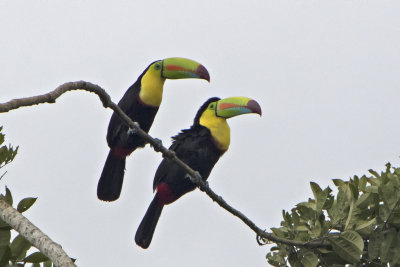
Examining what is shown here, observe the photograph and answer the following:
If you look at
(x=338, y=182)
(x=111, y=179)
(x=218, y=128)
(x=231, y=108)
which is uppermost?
(x=231, y=108)

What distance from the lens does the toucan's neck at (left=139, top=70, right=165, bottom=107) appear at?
7.68 m

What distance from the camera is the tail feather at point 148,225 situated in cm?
779

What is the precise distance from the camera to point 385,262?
5117mm

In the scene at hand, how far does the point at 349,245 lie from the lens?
Result: 5086 millimetres

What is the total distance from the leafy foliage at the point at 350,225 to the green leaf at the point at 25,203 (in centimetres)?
221

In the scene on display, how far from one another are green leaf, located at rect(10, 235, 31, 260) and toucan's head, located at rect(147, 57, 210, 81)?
3.90 meters

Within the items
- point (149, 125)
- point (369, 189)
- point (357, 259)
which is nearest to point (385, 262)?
point (357, 259)

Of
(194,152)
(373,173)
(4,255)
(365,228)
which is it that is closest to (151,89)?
(194,152)

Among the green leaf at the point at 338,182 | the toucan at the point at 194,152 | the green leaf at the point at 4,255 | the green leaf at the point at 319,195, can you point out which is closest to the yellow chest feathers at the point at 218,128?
the toucan at the point at 194,152

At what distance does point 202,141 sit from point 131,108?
0.90 metres

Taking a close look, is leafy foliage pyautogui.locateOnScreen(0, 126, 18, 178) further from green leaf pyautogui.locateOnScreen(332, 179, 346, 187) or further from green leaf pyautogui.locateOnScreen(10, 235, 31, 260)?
green leaf pyautogui.locateOnScreen(332, 179, 346, 187)

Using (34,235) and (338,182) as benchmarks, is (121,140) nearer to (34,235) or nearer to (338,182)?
(338,182)

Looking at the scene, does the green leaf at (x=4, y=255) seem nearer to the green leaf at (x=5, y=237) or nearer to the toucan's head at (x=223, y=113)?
the green leaf at (x=5, y=237)

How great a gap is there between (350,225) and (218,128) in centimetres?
287
